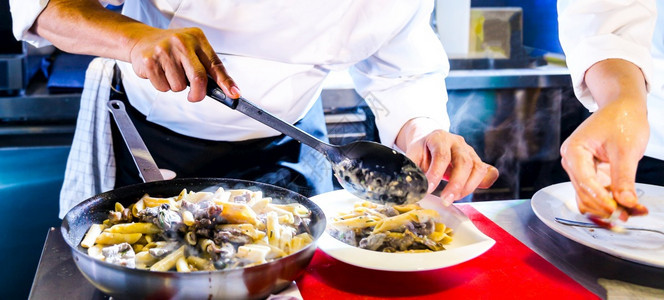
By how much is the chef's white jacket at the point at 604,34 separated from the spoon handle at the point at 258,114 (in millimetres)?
693

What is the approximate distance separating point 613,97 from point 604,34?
0.88 feet

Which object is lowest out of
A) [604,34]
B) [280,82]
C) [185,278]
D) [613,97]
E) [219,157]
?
[219,157]

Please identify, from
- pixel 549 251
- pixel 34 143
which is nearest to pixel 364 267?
pixel 549 251

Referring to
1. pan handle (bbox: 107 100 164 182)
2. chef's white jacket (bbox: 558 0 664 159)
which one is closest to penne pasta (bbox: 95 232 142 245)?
pan handle (bbox: 107 100 164 182)

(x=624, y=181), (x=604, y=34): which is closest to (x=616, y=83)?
(x=604, y=34)

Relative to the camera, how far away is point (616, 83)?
131 centimetres

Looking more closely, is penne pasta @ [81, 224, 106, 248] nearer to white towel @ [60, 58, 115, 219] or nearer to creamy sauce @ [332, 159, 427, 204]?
creamy sauce @ [332, 159, 427, 204]

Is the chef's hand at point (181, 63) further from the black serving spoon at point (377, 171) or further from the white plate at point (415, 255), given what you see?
the white plate at point (415, 255)

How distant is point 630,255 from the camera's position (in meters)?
1.15

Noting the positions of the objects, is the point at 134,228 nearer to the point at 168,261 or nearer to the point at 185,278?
the point at 168,261

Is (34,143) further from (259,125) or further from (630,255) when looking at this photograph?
(630,255)

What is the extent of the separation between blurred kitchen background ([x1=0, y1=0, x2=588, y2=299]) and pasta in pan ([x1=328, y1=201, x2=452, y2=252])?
4.26 feet

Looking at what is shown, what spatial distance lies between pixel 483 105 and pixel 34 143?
206 centimetres

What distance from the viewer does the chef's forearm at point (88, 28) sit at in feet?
4.01
